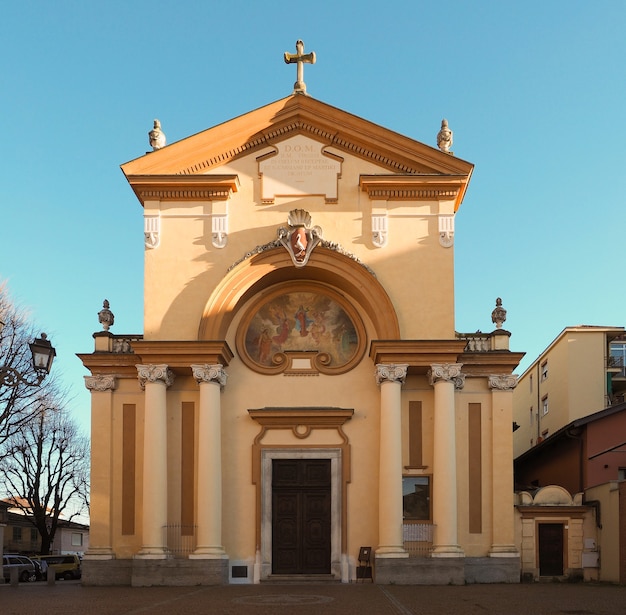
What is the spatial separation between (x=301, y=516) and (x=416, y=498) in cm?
296

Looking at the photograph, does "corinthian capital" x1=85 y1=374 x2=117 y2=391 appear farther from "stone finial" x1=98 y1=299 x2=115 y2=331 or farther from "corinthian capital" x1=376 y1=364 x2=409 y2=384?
"corinthian capital" x1=376 y1=364 x2=409 y2=384

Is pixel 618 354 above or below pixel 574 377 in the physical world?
above

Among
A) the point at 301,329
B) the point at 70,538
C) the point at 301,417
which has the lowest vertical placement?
the point at 70,538

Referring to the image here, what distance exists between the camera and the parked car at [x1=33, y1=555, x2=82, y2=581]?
1644 inches

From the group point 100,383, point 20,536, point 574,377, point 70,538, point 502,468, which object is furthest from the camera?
point 70,538

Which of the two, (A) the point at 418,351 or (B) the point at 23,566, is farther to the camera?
(B) the point at 23,566

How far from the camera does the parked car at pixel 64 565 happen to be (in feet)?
137

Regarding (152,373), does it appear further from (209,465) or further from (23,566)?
(23,566)

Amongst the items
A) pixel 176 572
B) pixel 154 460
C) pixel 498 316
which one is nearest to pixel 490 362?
pixel 498 316

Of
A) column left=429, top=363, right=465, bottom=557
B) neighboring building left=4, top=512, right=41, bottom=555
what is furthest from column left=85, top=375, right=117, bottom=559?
neighboring building left=4, top=512, right=41, bottom=555

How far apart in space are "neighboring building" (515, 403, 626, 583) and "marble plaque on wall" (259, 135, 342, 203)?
9845 mm

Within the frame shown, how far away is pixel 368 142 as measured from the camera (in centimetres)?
2319

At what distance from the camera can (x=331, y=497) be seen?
2256 cm

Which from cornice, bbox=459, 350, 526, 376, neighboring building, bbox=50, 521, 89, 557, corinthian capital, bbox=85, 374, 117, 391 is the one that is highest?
cornice, bbox=459, 350, 526, 376
